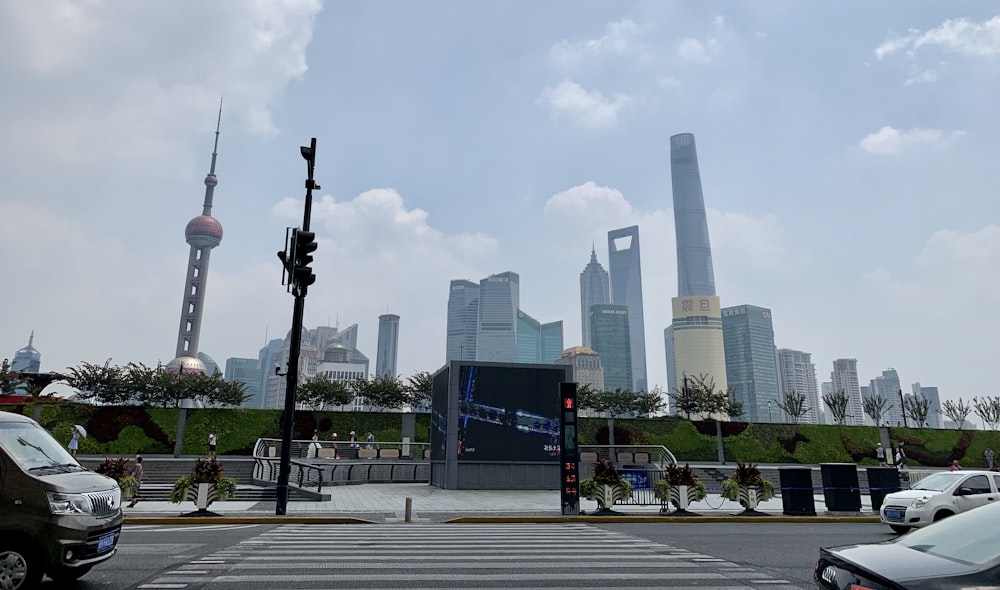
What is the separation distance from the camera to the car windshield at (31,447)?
6.84 metres

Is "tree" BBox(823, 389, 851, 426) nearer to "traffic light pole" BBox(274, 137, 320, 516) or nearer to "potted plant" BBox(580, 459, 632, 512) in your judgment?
"potted plant" BBox(580, 459, 632, 512)

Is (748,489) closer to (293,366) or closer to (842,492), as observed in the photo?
(842,492)

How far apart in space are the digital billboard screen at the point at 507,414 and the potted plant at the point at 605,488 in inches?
323

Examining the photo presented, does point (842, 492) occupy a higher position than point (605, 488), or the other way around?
point (605, 488)

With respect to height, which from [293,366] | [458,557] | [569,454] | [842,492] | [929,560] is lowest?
[458,557]

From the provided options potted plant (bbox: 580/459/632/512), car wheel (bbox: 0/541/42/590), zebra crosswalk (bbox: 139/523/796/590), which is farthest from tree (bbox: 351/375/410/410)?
car wheel (bbox: 0/541/42/590)

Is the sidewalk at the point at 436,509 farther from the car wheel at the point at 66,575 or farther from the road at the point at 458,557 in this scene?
the car wheel at the point at 66,575

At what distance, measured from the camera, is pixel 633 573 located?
8672mm

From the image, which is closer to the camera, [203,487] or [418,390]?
[203,487]

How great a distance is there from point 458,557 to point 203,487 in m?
9.81

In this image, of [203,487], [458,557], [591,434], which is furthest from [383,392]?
[458,557]

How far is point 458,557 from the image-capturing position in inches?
387

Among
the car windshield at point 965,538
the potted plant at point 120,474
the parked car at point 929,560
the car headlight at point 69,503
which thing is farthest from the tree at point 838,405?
the car headlight at point 69,503

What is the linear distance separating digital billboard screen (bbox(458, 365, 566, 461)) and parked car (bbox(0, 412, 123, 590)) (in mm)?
19106
